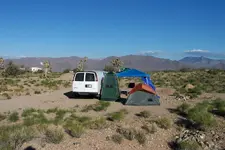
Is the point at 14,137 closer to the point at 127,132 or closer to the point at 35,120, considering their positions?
the point at 35,120

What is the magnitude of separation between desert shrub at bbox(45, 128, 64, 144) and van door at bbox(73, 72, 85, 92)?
8.92 meters

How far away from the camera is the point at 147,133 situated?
9805mm

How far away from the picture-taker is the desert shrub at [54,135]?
355 inches

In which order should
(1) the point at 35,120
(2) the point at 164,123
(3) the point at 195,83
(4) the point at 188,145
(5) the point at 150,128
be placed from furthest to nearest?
(3) the point at 195,83, (1) the point at 35,120, (2) the point at 164,123, (5) the point at 150,128, (4) the point at 188,145

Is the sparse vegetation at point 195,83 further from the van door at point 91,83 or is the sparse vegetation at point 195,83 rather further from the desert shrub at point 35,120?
the desert shrub at point 35,120

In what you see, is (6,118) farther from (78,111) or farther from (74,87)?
(74,87)

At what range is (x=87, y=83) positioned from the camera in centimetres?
1875

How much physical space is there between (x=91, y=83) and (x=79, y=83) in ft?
2.74

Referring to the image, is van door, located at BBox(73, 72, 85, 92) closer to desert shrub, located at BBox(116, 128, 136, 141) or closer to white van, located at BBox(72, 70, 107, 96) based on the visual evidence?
white van, located at BBox(72, 70, 107, 96)

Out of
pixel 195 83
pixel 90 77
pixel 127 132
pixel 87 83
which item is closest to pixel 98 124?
pixel 127 132

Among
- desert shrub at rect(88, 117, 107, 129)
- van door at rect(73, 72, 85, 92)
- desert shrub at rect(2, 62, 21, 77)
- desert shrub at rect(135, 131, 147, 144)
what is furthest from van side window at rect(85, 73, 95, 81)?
desert shrub at rect(2, 62, 21, 77)

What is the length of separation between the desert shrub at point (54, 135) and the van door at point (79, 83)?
29.3 ft

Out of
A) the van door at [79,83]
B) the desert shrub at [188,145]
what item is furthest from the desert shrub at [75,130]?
the van door at [79,83]

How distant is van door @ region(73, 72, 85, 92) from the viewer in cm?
1885
